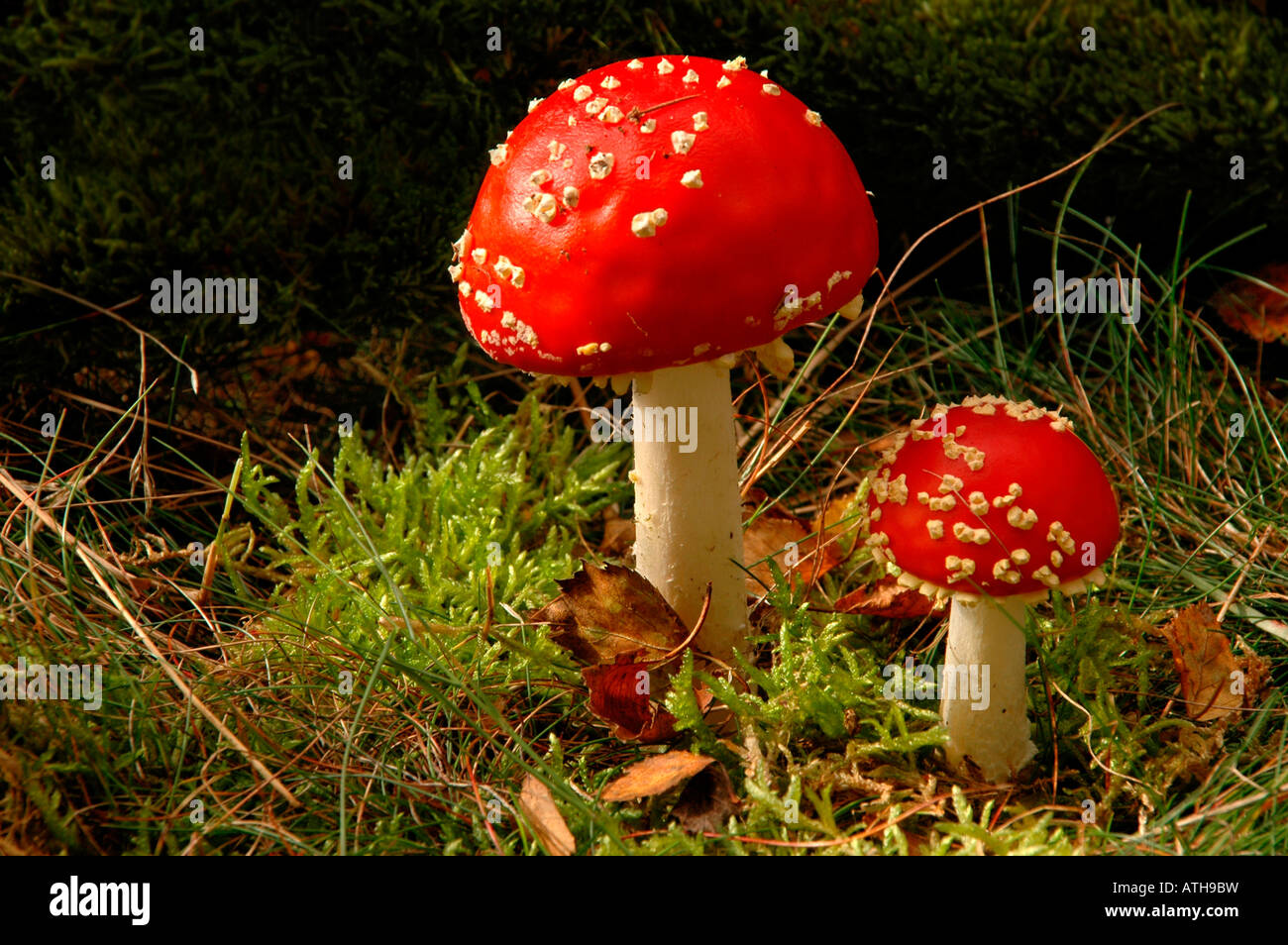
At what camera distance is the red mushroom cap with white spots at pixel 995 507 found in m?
1.92

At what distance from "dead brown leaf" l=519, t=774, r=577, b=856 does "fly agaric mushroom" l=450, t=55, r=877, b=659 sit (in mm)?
802

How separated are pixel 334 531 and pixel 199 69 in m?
1.51

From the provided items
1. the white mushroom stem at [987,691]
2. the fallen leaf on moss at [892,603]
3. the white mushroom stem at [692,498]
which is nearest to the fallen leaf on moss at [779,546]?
the fallen leaf on moss at [892,603]

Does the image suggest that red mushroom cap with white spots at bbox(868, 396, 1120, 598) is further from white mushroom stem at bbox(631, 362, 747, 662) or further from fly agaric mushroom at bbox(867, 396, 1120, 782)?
white mushroom stem at bbox(631, 362, 747, 662)

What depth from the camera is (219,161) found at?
3.20 m

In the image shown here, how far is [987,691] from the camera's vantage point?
2.20 metres

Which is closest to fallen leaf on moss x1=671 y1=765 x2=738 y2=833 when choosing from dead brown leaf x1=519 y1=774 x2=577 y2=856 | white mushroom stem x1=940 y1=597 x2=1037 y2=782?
dead brown leaf x1=519 y1=774 x2=577 y2=856

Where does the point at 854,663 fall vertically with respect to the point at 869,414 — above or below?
below

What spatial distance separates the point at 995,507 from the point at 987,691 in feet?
1.59

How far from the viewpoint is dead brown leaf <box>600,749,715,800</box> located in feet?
6.65

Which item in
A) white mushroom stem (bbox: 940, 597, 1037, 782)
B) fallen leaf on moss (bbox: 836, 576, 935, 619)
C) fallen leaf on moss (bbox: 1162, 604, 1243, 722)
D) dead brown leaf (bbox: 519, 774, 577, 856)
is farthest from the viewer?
fallen leaf on moss (bbox: 836, 576, 935, 619)

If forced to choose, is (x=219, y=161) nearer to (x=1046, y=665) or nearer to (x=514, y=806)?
(x=514, y=806)

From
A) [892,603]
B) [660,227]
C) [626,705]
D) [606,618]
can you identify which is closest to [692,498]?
[606,618]
